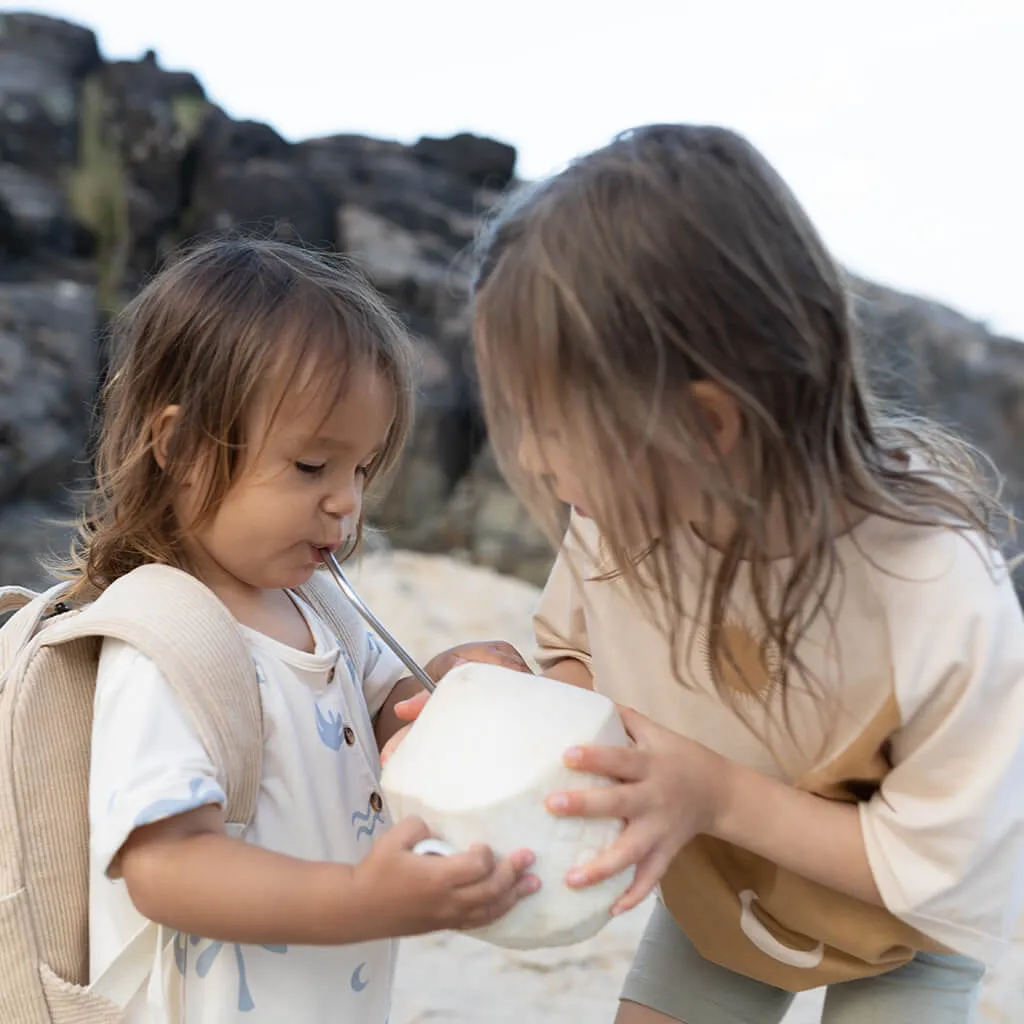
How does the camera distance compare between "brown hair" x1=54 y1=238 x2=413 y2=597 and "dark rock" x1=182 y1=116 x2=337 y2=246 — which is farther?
"dark rock" x1=182 y1=116 x2=337 y2=246

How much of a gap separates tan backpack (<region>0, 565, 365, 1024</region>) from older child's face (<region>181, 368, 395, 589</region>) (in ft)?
0.30

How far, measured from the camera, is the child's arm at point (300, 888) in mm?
890

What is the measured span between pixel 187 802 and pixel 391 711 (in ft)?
1.50

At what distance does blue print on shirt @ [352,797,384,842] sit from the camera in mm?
1189

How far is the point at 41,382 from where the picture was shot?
5383 millimetres

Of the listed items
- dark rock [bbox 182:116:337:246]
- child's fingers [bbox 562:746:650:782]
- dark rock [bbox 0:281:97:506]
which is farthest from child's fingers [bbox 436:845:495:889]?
dark rock [bbox 182:116:337:246]

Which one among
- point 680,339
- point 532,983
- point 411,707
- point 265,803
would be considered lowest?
point 532,983

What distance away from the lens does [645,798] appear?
0.98 metres

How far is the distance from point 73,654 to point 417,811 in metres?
0.38

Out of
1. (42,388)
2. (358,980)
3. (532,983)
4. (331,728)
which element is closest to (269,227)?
(42,388)

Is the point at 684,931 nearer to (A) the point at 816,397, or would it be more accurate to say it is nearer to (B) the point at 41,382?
(A) the point at 816,397

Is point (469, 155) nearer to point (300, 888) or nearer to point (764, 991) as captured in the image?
point (764, 991)

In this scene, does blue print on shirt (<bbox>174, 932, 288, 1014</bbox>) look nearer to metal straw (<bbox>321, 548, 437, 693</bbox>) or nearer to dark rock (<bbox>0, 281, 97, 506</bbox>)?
metal straw (<bbox>321, 548, 437, 693</bbox>)

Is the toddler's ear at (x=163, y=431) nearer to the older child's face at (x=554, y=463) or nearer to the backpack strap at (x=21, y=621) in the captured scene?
the backpack strap at (x=21, y=621)
